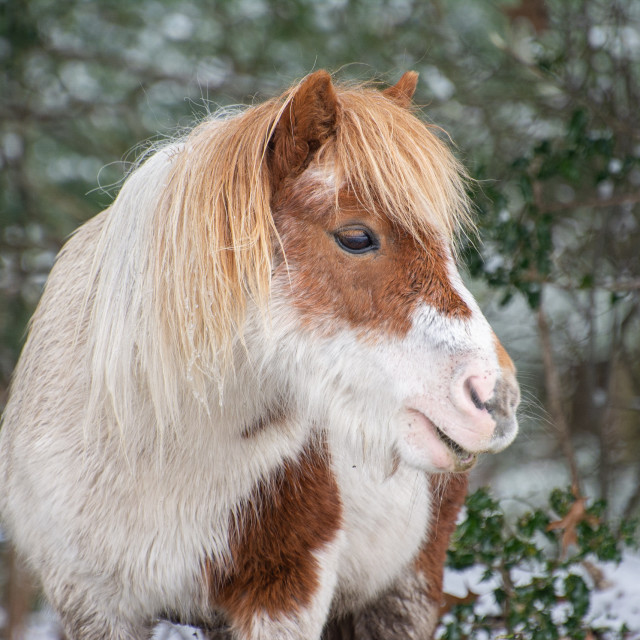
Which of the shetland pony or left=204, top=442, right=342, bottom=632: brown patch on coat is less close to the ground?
the shetland pony

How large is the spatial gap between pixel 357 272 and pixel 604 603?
2789mm

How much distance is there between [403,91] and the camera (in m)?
2.37

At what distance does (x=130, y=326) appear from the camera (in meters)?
1.97

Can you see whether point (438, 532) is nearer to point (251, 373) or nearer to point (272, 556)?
point (272, 556)

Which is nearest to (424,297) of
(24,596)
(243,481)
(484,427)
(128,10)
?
(484,427)

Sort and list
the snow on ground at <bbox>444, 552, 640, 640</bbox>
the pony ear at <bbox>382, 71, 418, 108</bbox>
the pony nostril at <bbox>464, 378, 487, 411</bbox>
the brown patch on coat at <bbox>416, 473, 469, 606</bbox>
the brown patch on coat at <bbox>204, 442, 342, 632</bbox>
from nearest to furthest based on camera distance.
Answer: the pony nostril at <bbox>464, 378, 487, 411</bbox> < the brown patch on coat at <bbox>204, 442, 342, 632</bbox> < the pony ear at <bbox>382, 71, 418, 108</bbox> < the brown patch on coat at <bbox>416, 473, 469, 606</bbox> < the snow on ground at <bbox>444, 552, 640, 640</bbox>

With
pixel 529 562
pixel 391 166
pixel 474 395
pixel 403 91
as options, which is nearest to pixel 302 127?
pixel 391 166

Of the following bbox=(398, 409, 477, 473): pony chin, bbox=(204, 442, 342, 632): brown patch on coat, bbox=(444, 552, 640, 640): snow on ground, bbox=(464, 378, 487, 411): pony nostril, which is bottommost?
bbox=(444, 552, 640, 640): snow on ground

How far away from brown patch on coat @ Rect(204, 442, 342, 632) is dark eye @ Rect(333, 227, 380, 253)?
26.6 inches

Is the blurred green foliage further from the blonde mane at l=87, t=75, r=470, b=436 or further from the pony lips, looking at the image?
the blonde mane at l=87, t=75, r=470, b=436

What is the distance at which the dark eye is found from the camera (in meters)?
1.89

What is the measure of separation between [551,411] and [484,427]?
3.28 metres

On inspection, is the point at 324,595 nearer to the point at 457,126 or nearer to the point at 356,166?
the point at 356,166

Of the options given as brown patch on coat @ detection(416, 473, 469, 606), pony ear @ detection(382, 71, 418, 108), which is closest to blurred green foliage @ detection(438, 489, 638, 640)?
brown patch on coat @ detection(416, 473, 469, 606)
